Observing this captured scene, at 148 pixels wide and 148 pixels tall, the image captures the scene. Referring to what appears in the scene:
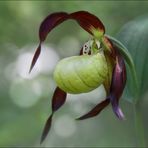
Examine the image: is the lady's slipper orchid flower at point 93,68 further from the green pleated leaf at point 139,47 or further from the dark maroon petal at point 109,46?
the green pleated leaf at point 139,47

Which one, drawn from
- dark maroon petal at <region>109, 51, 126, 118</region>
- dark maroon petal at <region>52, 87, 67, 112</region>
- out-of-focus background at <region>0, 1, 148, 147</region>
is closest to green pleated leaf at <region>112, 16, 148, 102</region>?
dark maroon petal at <region>109, 51, 126, 118</region>

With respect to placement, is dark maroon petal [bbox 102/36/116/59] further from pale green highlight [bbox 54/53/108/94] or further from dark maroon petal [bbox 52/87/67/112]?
dark maroon petal [bbox 52/87/67/112]

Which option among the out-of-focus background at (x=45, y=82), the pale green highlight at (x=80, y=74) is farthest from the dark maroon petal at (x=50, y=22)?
the out-of-focus background at (x=45, y=82)

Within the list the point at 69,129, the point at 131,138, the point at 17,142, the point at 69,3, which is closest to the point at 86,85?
the point at 17,142

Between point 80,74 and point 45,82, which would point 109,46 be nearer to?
point 80,74

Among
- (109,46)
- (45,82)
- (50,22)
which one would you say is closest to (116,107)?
(109,46)

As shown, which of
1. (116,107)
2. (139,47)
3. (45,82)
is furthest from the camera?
(45,82)
